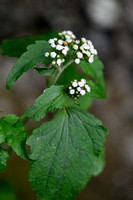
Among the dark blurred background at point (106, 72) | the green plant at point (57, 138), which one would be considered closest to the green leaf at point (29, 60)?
the green plant at point (57, 138)

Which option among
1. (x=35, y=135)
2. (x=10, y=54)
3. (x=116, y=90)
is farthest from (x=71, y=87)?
(x=116, y=90)

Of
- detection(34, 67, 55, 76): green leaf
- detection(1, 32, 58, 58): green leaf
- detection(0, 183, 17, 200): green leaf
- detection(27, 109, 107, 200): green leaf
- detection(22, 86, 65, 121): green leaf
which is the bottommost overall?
detection(0, 183, 17, 200): green leaf

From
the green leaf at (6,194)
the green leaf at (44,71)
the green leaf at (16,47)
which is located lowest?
the green leaf at (6,194)

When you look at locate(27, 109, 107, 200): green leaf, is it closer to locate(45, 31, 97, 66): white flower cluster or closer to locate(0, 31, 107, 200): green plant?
locate(0, 31, 107, 200): green plant

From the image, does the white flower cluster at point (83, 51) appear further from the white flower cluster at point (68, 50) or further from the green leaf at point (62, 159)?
the green leaf at point (62, 159)

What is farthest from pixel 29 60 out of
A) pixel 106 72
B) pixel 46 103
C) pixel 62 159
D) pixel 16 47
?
pixel 106 72

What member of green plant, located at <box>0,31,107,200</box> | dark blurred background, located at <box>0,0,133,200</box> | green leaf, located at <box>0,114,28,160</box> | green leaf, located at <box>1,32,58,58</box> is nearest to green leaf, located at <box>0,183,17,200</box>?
dark blurred background, located at <box>0,0,133,200</box>

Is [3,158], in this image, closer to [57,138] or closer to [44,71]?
[57,138]
